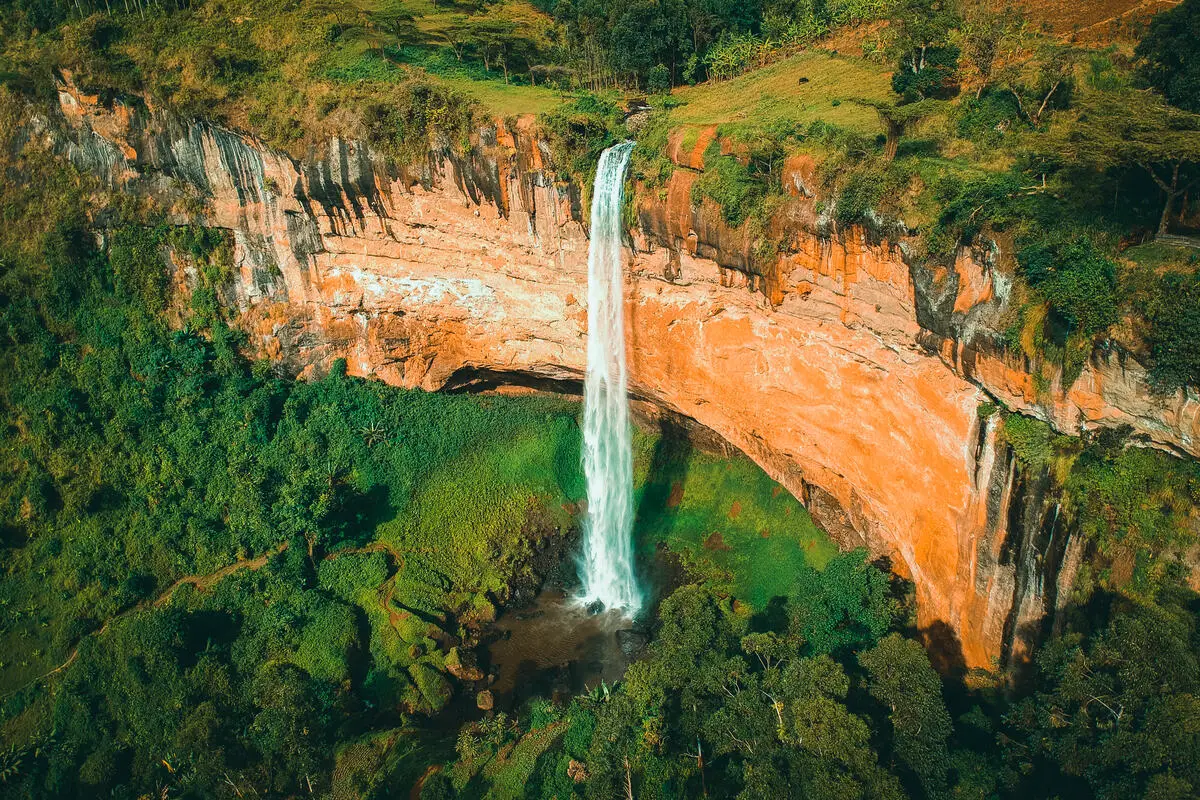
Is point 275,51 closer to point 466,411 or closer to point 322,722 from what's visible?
point 466,411

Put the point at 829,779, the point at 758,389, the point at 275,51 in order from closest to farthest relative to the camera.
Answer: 1. the point at 829,779
2. the point at 758,389
3. the point at 275,51

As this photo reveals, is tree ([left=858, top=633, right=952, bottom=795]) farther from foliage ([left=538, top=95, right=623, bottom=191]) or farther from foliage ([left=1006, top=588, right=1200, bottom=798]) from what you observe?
foliage ([left=538, top=95, right=623, bottom=191])

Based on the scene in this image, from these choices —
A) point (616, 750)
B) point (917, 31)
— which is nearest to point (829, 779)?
point (616, 750)

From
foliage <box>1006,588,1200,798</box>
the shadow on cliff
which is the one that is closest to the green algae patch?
the shadow on cliff

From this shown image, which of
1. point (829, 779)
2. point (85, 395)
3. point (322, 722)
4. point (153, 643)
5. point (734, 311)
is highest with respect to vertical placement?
point (734, 311)

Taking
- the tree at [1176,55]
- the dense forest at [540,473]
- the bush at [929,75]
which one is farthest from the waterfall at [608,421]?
the tree at [1176,55]

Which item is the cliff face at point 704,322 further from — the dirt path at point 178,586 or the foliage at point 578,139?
the dirt path at point 178,586
